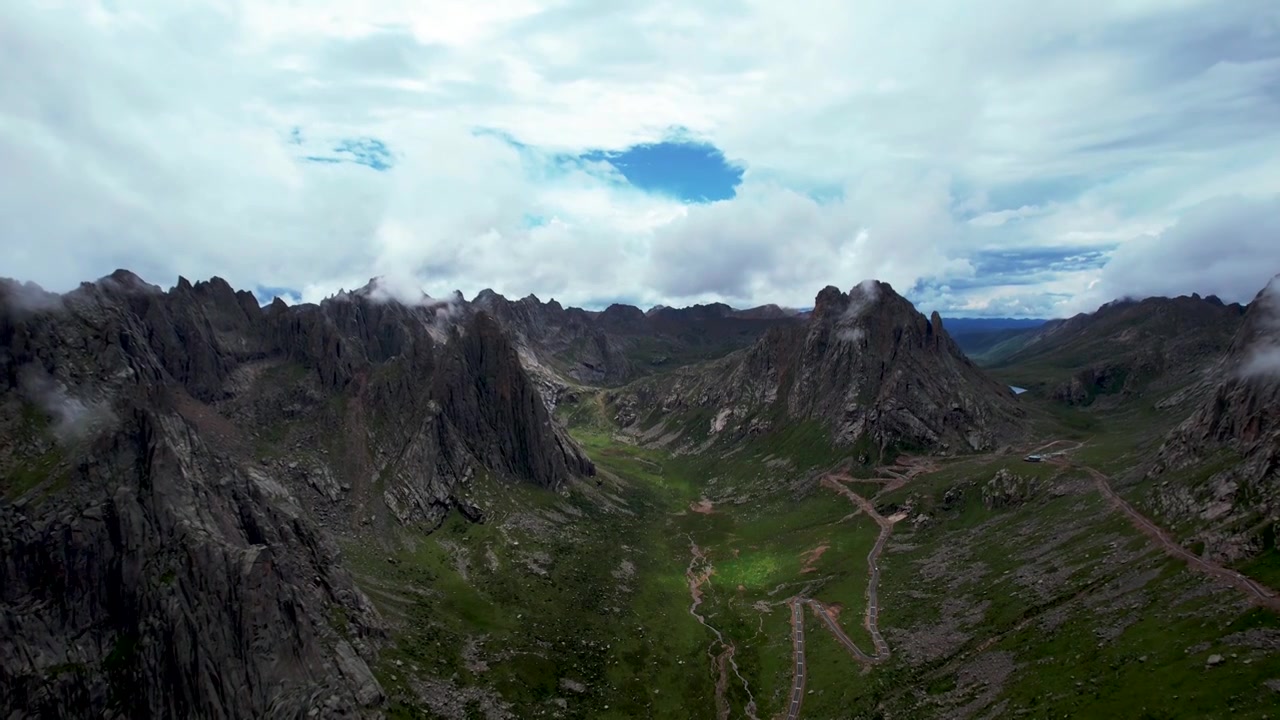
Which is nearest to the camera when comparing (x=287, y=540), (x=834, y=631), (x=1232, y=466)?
(x=287, y=540)

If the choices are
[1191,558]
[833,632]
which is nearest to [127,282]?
[833,632]

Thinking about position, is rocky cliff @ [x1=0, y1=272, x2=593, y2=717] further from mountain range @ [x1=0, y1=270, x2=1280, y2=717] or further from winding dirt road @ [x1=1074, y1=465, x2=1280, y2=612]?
winding dirt road @ [x1=1074, y1=465, x2=1280, y2=612]

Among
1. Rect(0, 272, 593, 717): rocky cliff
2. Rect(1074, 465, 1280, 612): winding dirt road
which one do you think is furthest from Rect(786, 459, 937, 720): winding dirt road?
Rect(0, 272, 593, 717): rocky cliff

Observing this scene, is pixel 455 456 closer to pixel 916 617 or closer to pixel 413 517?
pixel 413 517

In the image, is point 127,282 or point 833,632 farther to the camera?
point 127,282

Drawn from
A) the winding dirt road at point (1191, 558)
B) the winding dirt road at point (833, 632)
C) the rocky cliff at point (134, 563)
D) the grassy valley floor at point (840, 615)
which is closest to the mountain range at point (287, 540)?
the rocky cliff at point (134, 563)

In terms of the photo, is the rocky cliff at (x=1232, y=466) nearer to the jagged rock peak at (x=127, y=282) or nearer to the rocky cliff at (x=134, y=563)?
the rocky cliff at (x=134, y=563)

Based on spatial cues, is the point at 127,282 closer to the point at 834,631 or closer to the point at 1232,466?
the point at 834,631

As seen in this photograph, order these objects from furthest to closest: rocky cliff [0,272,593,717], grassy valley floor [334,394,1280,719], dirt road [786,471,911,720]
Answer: dirt road [786,471,911,720]
grassy valley floor [334,394,1280,719]
rocky cliff [0,272,593,717]
